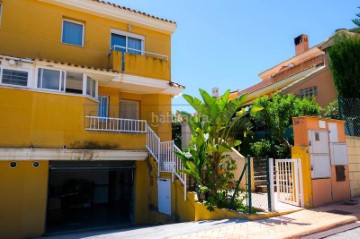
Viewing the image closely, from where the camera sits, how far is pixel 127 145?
13.6 m

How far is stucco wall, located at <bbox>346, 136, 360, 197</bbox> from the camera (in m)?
11.6

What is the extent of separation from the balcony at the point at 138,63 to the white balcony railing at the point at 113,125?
95.0 inches

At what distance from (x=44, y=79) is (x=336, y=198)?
1217 cm

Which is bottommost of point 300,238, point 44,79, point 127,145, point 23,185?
point 300,238

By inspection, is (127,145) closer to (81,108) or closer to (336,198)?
(81,108)

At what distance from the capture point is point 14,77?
11.5 meters

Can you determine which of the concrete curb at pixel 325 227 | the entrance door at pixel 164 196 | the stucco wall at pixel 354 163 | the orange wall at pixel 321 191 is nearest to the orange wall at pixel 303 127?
the orange wall at pixel 321 191

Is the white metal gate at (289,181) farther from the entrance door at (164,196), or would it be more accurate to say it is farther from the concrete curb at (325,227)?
the entrance door at (164,196)

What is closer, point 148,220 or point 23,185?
A: point 23,185

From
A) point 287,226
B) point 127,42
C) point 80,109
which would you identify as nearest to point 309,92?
point 127,42

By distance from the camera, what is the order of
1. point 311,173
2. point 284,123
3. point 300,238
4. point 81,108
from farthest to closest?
point 284,123 → point 81,108 → point 311,173 → point 300,238

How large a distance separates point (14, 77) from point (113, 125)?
4438 millimetres

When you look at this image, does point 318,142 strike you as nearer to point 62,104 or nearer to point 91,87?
A: point 91,87

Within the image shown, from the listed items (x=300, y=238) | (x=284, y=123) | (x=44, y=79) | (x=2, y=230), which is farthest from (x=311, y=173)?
(x=2, y=230)
